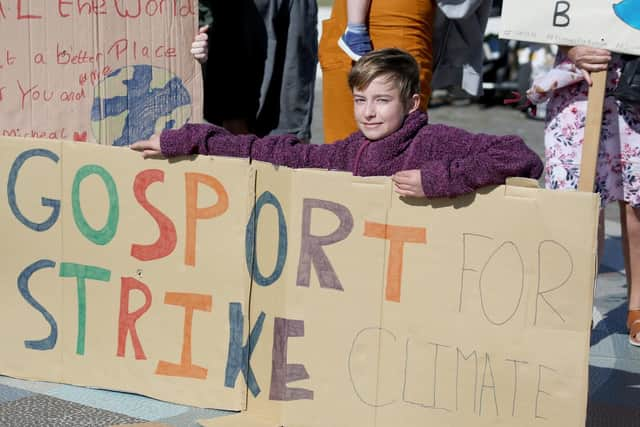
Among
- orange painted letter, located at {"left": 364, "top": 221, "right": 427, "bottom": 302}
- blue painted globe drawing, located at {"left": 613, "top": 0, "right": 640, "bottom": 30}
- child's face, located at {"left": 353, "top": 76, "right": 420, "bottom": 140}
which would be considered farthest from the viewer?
blue painted globe drawing, located at {"left": 613, "top": 0, "right": 640, "bottom": 30}

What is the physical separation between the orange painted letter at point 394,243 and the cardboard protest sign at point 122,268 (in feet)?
1.47

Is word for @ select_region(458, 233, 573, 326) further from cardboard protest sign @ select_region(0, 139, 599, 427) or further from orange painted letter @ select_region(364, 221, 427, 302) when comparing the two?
orange painted letter @ select_region(364, 221, 427, 302)

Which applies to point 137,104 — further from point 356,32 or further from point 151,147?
point 356,32

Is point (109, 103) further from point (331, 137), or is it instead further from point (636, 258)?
point (636, 258)

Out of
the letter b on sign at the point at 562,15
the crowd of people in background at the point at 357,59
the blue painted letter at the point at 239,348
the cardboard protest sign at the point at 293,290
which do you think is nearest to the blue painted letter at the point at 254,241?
the cardboard protest sign at the point at 293,290

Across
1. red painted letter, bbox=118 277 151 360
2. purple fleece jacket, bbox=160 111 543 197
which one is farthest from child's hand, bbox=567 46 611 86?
red painted letter, bbox=118 277 151 360

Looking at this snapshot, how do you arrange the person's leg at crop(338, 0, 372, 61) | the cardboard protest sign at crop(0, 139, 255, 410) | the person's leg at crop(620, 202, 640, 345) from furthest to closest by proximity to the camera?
1. the person's leg at crop(620, 202, 640, 345)
2. the person's leg at crop(338, 0, 372, 61)
3. the cardboard protest sign at crop(0, 139, 255, 410)

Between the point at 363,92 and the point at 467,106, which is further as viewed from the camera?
the point at 467,106

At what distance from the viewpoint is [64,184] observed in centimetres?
351

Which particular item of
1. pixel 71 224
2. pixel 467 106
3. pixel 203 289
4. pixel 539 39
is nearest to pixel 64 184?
pixel 71 224

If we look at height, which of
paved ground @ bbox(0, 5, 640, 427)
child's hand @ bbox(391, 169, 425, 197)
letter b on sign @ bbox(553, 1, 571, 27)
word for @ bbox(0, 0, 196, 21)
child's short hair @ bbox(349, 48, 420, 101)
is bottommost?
paved ground @ bbox(0, 5, 640, 427)

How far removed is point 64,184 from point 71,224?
0.14 meters

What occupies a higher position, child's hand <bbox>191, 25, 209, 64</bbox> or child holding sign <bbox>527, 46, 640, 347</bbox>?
child's hand <bbox>191, 25, 209, 64</bbox>

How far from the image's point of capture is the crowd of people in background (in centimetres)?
389
